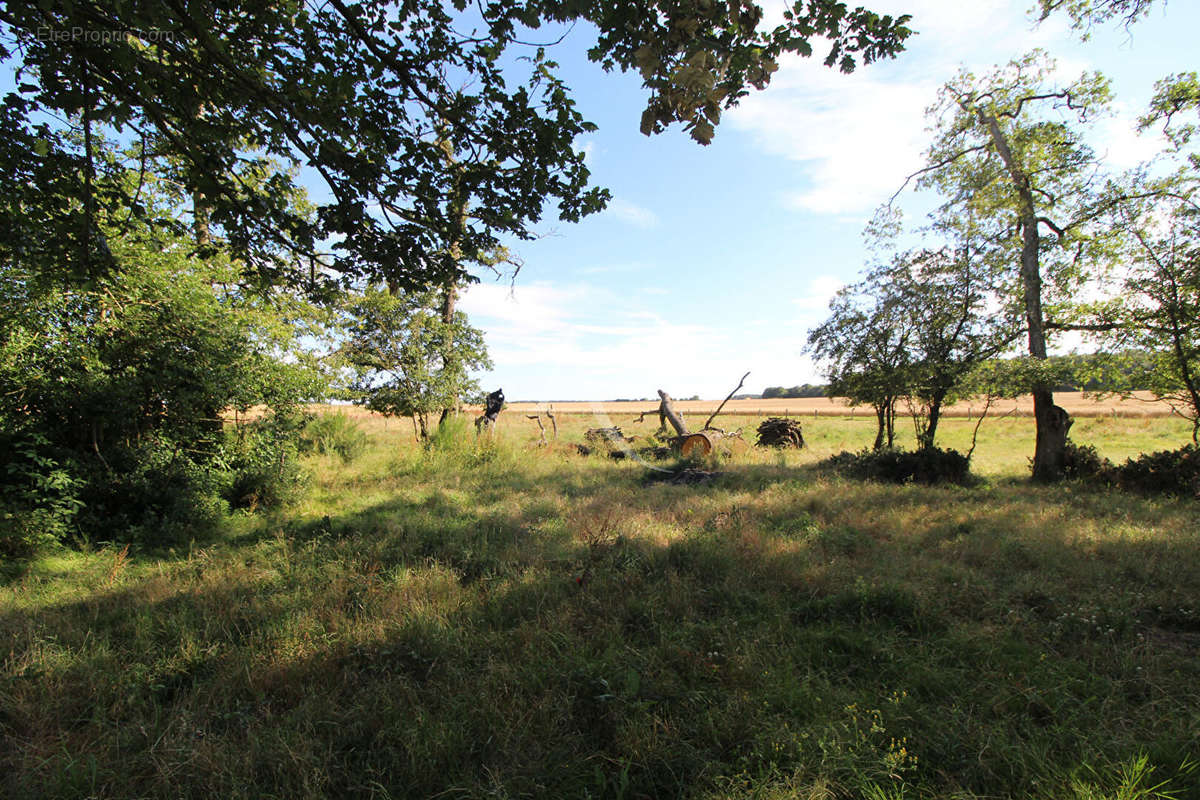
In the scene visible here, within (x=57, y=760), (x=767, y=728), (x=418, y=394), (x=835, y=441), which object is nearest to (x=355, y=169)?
(x=57, y=760)

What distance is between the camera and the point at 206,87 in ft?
14.0

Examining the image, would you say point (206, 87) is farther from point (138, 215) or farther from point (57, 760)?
point (57, 760)

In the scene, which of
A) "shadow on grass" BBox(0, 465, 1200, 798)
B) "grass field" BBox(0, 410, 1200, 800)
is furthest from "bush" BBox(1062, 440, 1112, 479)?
"shadow on grass" BBox(0, 465, 1200, 798)

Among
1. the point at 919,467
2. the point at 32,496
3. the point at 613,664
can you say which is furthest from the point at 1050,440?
the point at 32,496

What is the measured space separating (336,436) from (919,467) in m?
15.2

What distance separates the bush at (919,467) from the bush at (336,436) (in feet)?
43.7

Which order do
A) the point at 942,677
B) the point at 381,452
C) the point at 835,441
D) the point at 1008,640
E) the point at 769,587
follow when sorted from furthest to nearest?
the point at 835,441 < the point at 381,452 < the point at 769,587 < the point at 1008,640 < the point at 942,677

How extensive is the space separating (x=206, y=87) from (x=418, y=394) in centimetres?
1036

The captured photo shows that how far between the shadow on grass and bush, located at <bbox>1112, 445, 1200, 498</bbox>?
187 inches

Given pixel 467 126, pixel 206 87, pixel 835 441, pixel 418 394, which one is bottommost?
pixel 835 441

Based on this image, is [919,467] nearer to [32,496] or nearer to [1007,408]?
[32,496]

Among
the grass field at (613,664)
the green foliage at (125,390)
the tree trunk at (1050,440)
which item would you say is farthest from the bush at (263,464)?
the tree trunk at (1050,440)

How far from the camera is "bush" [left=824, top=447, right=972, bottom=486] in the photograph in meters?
10.4

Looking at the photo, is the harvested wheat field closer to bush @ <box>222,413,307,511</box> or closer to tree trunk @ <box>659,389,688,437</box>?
tree trunk @ <box>659,389,688,437</box>
